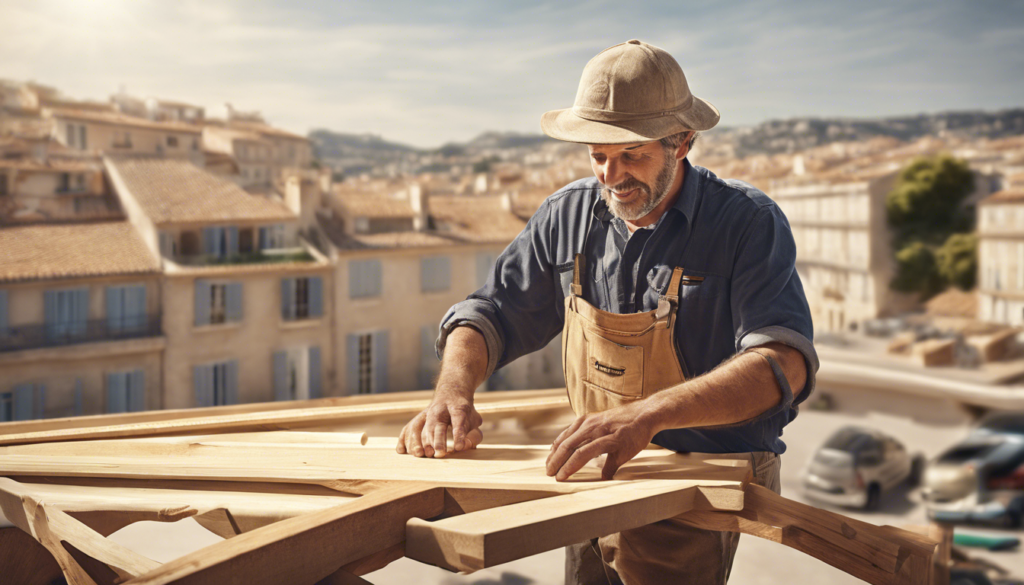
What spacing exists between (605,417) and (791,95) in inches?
618

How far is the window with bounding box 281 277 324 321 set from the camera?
1325 centimetres

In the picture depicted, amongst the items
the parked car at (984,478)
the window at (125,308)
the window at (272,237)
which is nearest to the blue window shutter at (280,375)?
the window at (272,237)

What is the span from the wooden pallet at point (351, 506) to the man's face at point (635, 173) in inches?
12.7

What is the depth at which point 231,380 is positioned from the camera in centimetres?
1325

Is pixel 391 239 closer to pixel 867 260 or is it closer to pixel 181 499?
pixel 867 260

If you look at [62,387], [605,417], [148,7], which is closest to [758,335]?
[605,417]

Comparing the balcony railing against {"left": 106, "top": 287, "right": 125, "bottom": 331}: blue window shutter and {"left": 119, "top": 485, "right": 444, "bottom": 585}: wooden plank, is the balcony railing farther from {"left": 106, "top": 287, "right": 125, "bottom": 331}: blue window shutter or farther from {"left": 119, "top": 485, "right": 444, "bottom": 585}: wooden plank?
{"left": 119, "top": 485, "right": 444, "bottom": 585}: wooden plank

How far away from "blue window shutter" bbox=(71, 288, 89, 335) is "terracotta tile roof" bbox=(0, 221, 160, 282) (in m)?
0.23

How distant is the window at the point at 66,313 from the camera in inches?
426

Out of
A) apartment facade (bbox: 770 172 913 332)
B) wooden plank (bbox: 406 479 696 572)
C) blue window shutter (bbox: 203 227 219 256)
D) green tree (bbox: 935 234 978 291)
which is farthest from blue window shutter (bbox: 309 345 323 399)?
wooden plank (bbox: 406 479 696 572)

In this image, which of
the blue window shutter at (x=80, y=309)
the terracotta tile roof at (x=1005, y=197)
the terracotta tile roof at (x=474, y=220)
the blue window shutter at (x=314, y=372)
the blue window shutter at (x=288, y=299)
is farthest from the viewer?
the terracotta tile roof at (x=474, y=220)

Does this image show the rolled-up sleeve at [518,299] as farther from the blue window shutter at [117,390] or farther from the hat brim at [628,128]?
the blue window shutter at [117,390]

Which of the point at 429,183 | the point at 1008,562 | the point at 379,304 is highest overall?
the point at 429,183

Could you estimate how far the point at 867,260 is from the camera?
432 inches
